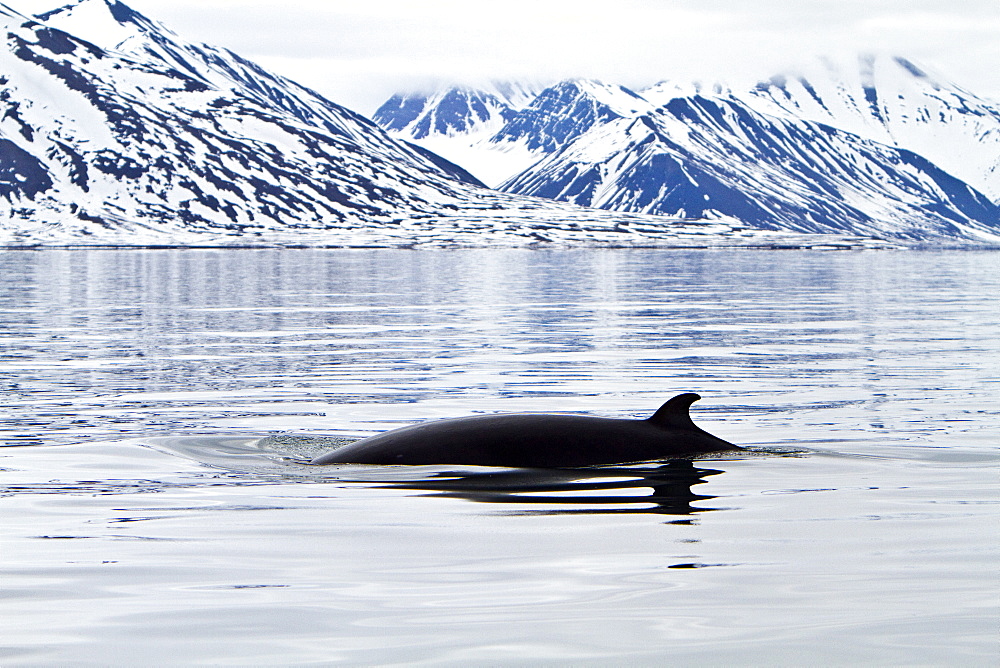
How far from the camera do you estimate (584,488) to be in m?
14.2

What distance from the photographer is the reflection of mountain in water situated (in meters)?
13.1

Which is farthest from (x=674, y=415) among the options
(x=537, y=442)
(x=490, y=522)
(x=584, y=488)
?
(x=490, y=522)

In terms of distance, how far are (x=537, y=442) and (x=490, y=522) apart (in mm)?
3239

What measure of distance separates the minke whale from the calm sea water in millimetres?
376

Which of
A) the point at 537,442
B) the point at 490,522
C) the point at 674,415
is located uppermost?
the point at 674,415

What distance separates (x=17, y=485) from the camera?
1493 cm

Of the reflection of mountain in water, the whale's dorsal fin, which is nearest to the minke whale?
the whale's dorsal fin

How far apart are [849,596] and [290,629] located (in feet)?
11.9

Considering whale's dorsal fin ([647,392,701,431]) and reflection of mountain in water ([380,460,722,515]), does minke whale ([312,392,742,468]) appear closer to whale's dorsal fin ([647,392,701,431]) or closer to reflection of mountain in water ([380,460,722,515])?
whale's dorsal fin ([647,392,701,431])

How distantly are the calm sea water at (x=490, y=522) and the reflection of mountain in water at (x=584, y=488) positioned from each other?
6 centimetres

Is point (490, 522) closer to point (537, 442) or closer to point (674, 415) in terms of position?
point (537, 442)

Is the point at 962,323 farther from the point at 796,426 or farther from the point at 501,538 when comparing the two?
the point at 501,538

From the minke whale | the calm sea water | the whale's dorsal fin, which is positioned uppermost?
the whale's dorsal fin

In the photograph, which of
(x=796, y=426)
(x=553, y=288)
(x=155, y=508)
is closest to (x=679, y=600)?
(x=155, y=508)
